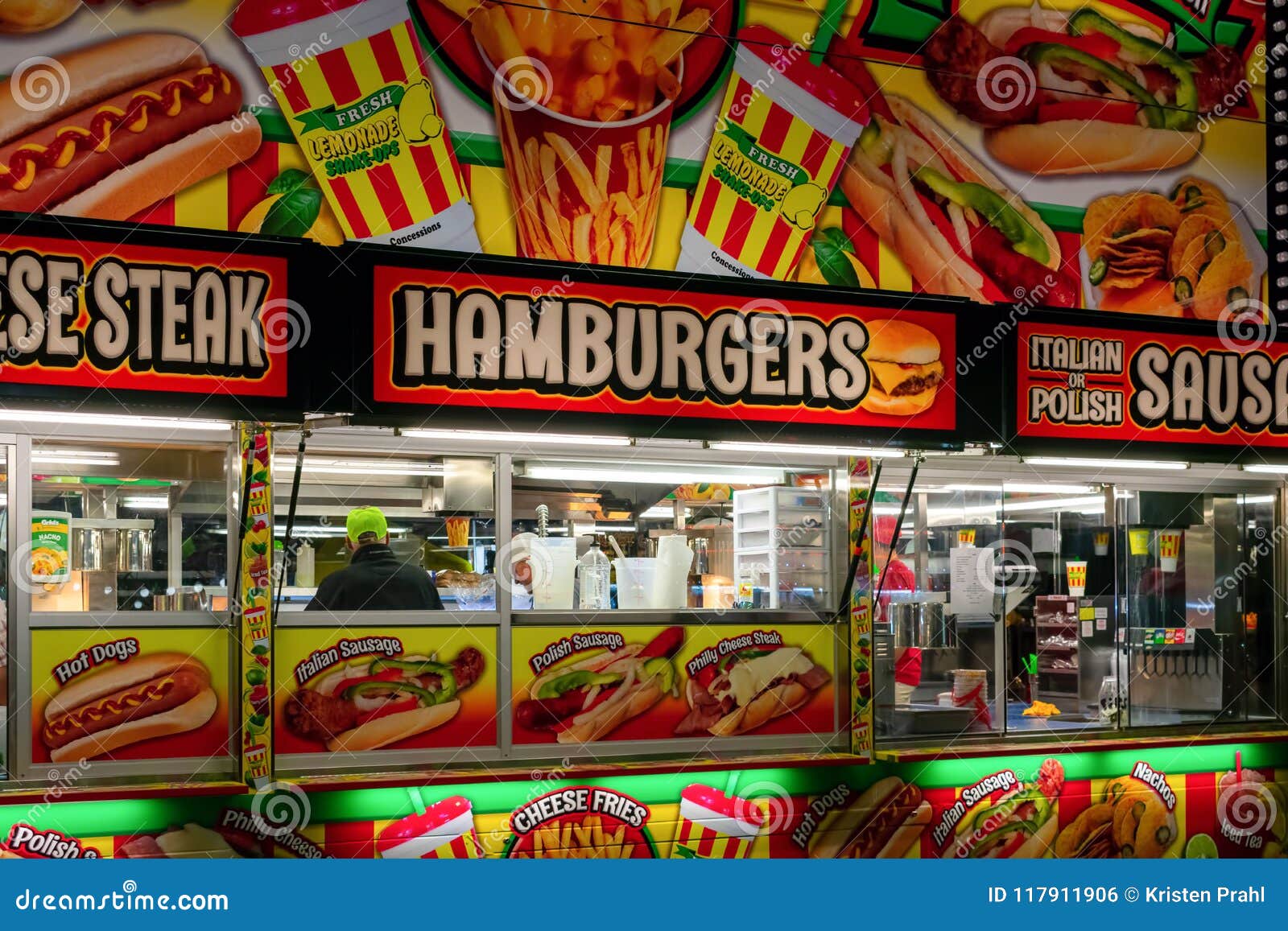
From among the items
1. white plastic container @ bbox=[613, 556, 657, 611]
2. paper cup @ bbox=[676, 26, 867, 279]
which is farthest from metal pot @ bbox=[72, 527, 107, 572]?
paper cup @ bbox=[676, 26, 867, 279]

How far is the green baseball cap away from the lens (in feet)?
23.5

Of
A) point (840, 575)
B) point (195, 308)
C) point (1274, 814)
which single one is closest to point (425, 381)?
point (195, 308)

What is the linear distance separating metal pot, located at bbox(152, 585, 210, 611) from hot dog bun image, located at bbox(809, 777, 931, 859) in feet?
11.5

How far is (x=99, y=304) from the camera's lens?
5.86m

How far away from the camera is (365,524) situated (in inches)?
282

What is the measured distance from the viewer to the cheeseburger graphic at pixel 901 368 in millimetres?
7410

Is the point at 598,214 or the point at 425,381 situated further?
the point at 598,214

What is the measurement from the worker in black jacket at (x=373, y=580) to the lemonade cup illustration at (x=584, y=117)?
2048 mm

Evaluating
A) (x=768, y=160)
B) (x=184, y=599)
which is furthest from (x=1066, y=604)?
(x=184, y=599)

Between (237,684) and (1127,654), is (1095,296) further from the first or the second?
(237,684)

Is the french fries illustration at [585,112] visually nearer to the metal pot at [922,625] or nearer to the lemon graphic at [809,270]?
the lemon graphic at [809,270]

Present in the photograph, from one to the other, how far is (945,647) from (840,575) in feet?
2.94

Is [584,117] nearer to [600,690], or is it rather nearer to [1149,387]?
[600,690]


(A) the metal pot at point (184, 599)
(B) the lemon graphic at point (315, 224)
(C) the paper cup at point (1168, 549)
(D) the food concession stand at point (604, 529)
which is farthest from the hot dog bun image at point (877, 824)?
(B) the lemon graphic at point (315, 224)
